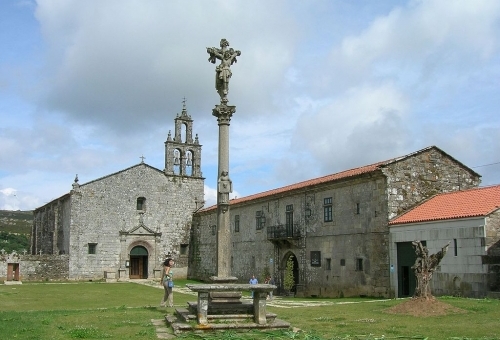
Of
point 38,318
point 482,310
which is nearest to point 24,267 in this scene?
point 38,318

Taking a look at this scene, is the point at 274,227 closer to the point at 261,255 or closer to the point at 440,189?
the point at 261,255

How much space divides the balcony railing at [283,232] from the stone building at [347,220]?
0.06 m

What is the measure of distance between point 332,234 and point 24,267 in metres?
24.0

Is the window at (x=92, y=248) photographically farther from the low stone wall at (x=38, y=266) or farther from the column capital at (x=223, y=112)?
the column capital at (x=223, y=112)

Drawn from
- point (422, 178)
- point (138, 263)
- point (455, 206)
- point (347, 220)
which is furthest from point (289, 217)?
point (138, 263)

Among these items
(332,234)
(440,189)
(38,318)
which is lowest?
(38,318)

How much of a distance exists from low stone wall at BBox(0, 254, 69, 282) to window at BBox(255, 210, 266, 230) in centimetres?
1574

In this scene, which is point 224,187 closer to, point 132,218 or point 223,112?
point 223,112

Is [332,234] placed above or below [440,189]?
below

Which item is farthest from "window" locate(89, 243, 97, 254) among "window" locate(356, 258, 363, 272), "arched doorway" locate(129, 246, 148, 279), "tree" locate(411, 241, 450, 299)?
"tree" locate(411, 241, 450, 299)

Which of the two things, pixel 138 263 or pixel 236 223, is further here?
pixel 138 263

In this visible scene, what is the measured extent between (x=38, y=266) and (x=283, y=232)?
19.8 m

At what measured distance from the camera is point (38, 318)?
47.3ft

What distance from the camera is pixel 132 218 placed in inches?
1706
